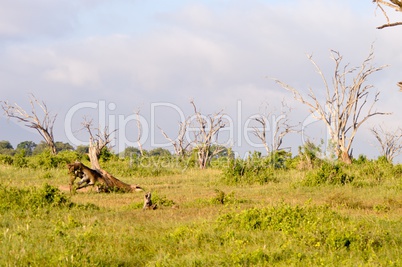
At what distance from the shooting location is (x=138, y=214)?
480 inches

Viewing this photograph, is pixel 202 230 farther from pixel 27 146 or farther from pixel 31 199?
pixel 27 146

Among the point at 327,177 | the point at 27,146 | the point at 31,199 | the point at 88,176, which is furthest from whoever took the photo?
the point at 27,146

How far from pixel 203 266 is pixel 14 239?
9.04 feet

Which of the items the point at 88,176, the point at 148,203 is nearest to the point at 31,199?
the point at 148,203

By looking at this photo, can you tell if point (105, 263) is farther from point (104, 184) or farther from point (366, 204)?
point (104, 184)

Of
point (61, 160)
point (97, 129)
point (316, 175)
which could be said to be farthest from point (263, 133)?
point (316, 175)

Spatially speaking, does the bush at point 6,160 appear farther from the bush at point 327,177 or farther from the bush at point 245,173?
the bush at point 327,177

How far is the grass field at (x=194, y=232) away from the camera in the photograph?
281 inches

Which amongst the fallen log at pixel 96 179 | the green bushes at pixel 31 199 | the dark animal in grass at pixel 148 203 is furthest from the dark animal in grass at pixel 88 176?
the dark animal in grass at pixel 148 203

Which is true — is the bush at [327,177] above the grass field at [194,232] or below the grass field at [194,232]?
above

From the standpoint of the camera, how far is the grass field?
715 centimetres

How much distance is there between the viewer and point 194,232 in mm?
8711

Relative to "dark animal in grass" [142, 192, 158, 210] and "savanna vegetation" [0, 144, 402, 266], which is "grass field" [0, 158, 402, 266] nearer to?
"savanna vegetation" [0, 144, 402, 266]

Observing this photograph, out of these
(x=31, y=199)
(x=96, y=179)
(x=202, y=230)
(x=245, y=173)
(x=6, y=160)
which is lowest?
(x=202, y=230)
